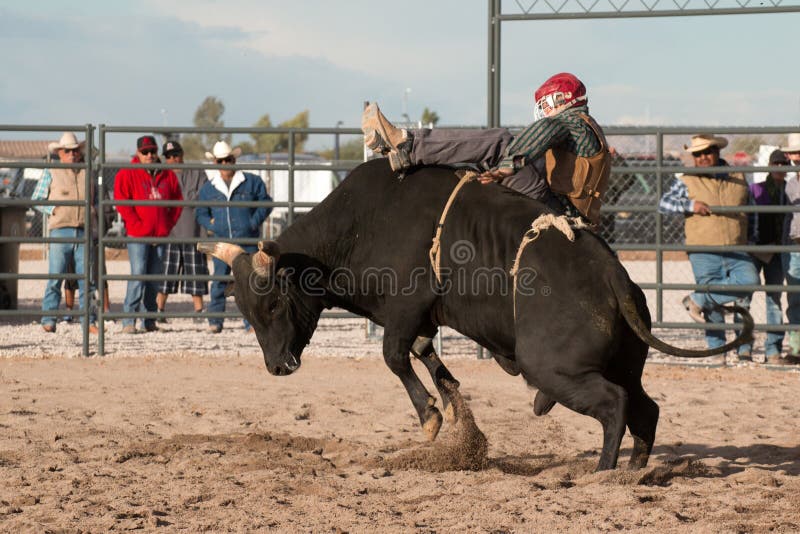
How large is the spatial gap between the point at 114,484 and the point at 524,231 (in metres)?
2.10

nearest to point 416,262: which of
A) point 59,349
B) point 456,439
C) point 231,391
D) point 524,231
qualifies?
point 524,231

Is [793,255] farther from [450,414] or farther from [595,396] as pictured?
[595,396]

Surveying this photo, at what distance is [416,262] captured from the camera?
5.02 meters

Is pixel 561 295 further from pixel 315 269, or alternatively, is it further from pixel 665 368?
pixel 665 368

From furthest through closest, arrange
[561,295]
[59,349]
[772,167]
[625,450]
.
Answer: [59,349] → [772,167] → [625,450] → [561,295]

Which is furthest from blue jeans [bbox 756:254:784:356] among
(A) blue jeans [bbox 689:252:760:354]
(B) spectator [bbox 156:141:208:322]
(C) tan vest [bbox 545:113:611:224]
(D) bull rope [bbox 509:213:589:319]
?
(B) spectator [bbox 156:141:208:322]

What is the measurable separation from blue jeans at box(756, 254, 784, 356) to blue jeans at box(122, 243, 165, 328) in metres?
5.46

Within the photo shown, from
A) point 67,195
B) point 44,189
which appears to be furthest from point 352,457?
point 44,189

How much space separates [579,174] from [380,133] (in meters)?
0.95

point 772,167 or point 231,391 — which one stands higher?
point 772,167

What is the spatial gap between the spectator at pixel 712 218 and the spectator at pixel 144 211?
14.8ft

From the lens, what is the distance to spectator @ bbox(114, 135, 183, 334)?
10039 millimetres

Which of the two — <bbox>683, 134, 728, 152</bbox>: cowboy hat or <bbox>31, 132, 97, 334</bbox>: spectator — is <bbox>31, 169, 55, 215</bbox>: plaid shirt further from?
<bbox>683, 134, 728, 152</bbox>: cowboy hat

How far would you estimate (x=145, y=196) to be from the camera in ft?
33.1
